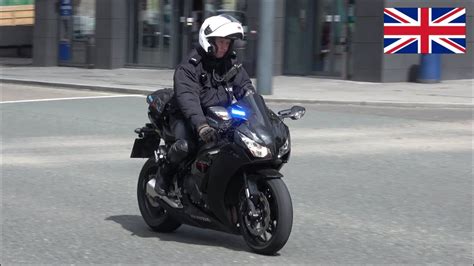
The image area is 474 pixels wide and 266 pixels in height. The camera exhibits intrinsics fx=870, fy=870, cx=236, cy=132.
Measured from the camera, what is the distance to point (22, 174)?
9398 mm

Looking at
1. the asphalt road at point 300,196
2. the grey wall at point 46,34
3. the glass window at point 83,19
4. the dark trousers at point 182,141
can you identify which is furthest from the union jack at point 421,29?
the dark trousers at point 182,141

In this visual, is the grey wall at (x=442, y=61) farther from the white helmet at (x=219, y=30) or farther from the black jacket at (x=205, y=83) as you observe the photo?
the white helmet at (x=219, y=30)

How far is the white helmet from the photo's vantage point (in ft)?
19.5

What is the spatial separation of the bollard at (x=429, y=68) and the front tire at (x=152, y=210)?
14.9m

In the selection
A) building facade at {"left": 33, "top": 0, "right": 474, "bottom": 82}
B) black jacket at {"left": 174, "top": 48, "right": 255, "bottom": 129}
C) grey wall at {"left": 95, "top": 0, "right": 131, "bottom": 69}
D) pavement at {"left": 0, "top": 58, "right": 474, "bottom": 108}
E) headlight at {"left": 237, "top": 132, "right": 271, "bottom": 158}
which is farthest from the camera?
grey wall at {"left": 95, "top": 0, "right": 131, "bottom": 69}

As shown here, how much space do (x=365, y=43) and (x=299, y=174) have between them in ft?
41.1

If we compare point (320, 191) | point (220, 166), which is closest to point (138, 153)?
point (220, 166)

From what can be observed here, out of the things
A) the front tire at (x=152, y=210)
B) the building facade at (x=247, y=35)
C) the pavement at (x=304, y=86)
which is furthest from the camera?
the building facade at (x=247, y=35)

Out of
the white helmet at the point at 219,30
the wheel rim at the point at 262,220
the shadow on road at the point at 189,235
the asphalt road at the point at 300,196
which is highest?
the white helmet at the point at 219,30

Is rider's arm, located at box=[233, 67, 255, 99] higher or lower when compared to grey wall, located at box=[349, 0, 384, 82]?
lower

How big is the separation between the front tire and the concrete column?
20723 mm

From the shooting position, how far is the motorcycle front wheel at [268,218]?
18.5 ft

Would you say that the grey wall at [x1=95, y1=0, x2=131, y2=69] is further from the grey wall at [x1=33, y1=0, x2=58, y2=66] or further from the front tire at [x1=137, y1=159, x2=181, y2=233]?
the front tire at [x1=137, y1=159, x2=181, y2=233]

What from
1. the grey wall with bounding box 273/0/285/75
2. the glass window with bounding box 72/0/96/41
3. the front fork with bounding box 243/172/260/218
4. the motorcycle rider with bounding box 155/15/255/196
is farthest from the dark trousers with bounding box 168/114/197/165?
the glass window with bounding box 72/0/96/41
